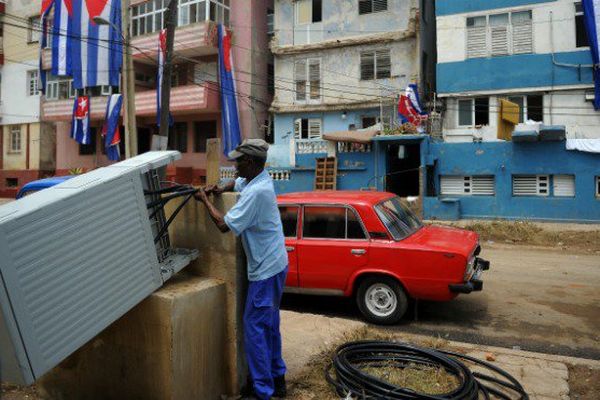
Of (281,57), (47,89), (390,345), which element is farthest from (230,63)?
(390,345)

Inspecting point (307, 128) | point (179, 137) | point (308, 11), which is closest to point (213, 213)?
point (307, 128)

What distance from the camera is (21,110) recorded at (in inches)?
1199

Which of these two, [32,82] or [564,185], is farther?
[32,82]

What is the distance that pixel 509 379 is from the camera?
12.3 feet

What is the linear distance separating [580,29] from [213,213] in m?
18.9

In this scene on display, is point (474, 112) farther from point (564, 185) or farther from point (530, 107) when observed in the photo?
point (564, 185)

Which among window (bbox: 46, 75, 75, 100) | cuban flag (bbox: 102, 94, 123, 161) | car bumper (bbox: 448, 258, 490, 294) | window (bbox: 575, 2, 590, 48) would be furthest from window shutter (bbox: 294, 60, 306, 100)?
car bumper (bbox: 448, 258, 490, 294)

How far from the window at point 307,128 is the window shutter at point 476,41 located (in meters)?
7.25

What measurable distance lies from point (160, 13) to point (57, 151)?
11.2 metres

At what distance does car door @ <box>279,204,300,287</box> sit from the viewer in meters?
6.39

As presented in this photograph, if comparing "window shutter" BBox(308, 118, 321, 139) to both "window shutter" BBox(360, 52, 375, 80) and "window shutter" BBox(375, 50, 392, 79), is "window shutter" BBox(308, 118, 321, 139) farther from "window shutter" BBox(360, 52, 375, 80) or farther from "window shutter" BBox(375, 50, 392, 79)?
"window shutter" BBox(375, 50, 392, 79)

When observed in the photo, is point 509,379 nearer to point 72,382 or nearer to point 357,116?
point 72,382

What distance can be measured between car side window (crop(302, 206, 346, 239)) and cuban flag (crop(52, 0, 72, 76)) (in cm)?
1903

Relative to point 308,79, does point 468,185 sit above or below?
below
